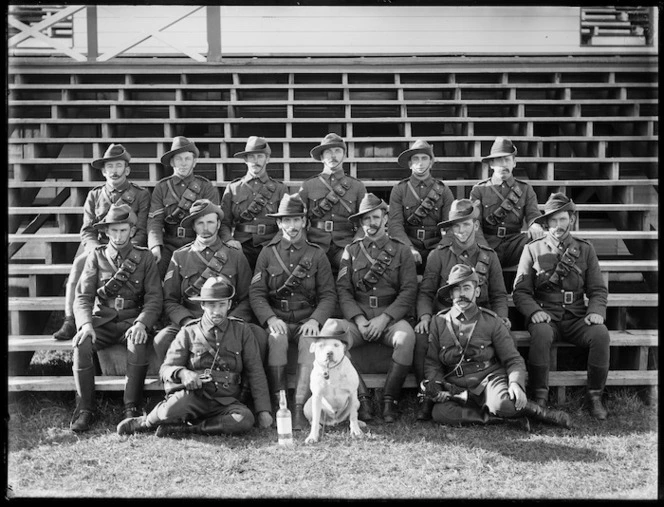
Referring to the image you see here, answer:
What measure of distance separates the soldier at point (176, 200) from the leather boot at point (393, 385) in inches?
102

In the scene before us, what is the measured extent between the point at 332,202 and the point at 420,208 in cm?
93

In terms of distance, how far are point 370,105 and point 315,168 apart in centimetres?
136

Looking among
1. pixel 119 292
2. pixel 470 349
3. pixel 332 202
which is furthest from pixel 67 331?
pixel 470 349

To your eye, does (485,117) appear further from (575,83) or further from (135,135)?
(135,135)

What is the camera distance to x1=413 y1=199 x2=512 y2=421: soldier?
6969 millimetres

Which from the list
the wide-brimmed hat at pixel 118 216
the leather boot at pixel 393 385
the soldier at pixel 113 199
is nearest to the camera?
the leather boot at pixel 393 385

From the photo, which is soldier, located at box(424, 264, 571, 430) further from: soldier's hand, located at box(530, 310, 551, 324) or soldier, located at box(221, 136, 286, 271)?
soldier, located at box(221, 136, 286, 271)

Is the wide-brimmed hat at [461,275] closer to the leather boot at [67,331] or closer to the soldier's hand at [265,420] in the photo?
the soldier's hand at [265,420]

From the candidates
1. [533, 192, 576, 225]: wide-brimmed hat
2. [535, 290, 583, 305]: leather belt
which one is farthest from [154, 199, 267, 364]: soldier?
[533, 192, 576, 225]: wide-brimmed hat

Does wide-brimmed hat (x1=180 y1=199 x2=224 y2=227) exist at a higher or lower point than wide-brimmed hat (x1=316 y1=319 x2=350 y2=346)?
higher

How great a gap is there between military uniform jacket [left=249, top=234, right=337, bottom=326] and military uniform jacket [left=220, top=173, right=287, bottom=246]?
66 centimetres

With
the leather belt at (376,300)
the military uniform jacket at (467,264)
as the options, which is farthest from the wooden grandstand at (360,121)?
the leather belt at (376,300)

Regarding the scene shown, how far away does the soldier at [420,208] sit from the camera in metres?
7.77

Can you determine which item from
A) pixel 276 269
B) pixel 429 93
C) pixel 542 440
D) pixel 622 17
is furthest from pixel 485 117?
pixel 542 440
